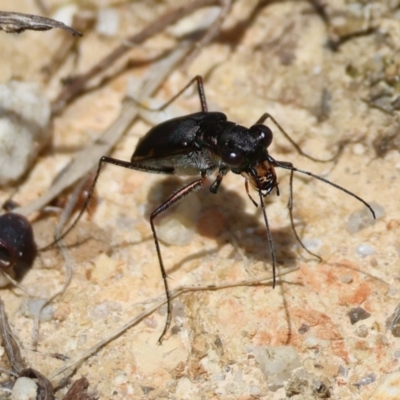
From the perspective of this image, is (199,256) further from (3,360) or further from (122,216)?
(3,360)

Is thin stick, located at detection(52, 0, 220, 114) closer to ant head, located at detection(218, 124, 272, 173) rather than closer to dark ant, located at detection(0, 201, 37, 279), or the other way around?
dark ant, located at detection(0, 201, 37, 279)

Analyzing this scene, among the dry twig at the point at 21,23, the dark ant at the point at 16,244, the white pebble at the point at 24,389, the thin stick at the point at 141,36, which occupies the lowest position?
the white pebble at the point at 24,389

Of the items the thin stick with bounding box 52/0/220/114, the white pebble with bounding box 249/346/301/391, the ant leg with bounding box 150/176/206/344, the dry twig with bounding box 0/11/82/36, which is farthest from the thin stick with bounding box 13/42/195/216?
the white pebble with bounding box 249/346/301/391

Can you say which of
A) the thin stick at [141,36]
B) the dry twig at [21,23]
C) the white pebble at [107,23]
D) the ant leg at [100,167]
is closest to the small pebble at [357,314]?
the ant leg at [100,167]

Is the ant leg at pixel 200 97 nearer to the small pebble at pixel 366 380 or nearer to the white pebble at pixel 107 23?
the white pebble at pixel 107 23

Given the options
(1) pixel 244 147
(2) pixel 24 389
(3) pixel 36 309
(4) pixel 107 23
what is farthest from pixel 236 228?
(4) pixel 107 23

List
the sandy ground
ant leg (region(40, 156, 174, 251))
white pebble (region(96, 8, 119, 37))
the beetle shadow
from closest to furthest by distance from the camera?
1. the sandy ground
2. the beetle shadow
3. ant leg (region(40, 156, 174, 251))
4. white pebble (region(96, 8, 119, 37))

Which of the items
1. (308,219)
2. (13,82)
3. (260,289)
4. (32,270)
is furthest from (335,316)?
(13,82)

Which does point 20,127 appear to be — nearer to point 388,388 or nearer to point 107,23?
point 107,23
